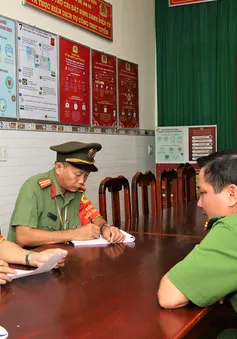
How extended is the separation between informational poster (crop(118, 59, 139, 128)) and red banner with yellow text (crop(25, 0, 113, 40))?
44 centimetres

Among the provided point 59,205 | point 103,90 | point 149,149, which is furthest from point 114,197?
point 149,149

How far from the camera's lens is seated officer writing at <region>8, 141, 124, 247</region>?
216 centimetres

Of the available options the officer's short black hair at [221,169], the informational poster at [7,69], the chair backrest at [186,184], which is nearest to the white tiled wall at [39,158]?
Answer: the informational poster at [7,69]

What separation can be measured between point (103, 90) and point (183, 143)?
128cm

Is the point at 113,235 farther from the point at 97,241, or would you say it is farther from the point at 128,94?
the point at 128,94

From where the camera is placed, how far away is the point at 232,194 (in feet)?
4.63

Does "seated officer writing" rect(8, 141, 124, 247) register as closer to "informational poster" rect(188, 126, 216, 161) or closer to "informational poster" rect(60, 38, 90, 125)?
"informational poster" rect(60, 38, 90, 125)

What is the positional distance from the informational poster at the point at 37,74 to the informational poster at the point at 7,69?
0.08 metres

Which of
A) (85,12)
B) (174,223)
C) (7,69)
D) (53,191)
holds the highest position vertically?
(85,12)

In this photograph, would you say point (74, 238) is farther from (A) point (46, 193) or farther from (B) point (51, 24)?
(B) point (51, 24)

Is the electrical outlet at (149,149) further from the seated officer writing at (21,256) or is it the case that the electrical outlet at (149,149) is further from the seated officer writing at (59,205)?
the seated officer writing at (21,256)

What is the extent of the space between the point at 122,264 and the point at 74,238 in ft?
1.52

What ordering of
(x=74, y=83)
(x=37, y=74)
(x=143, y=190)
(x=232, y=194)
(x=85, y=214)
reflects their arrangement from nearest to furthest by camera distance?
(x=232, y=194) → (x=85, y=214) → (x=143, y=190) → (x=37, y=74) → (x=74, y=83)

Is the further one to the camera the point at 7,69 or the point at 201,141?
the point at 201,141
